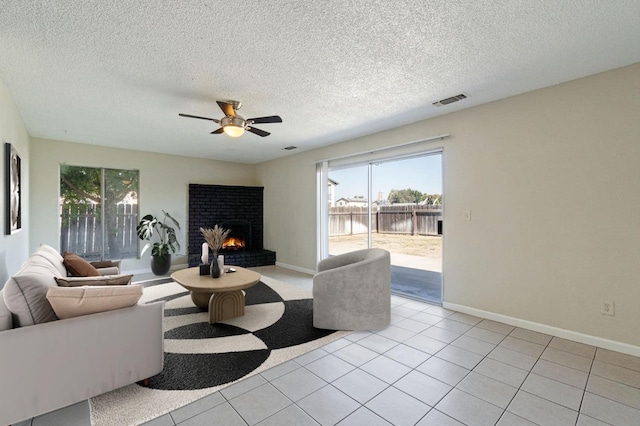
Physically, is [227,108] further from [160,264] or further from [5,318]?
[160,264]

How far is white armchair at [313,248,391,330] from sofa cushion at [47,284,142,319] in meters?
1.76

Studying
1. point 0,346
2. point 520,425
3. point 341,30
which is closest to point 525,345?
point 520,425

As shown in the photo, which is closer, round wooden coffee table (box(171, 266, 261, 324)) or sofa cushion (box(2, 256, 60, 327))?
sofa cushion (box(2, 256, 60, 327))

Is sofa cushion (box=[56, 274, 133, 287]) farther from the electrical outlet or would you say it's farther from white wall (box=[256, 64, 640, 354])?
the electrical outlet

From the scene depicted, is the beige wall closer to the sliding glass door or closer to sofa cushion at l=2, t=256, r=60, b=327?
the sliding glass door

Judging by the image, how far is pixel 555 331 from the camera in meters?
2.92

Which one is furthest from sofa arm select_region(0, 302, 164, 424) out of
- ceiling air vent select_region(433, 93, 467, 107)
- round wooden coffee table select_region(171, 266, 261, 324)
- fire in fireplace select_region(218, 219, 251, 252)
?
fire in fireplace select_region(218, 219, 251, 252)

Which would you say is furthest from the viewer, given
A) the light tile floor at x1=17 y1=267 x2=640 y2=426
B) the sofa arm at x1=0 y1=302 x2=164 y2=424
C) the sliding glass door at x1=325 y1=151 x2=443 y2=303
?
the sliding glass door at x1=325 y1=151 x2=443 y2=303

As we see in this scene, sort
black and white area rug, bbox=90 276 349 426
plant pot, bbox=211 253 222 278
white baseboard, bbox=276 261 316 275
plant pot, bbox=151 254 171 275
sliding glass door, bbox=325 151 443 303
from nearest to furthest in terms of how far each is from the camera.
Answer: black and white area rug, bbox=90 276 349 426 → plant pot, bbox=211 253 222 278 → sliding glass door, bbox=325 151 443 303 → plant pot, bbox=151 254 171 275 → white baseboard, bbox=276 261 316 275

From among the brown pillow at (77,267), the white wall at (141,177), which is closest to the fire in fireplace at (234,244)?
the white wall at (141,177)

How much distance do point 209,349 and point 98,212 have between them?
471 cm

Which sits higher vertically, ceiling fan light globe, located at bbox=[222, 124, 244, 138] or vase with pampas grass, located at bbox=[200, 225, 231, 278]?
Result: ceiling fan light globe, located at bbox=[222, 124, 244, 138]

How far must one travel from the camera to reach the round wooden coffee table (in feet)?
9.92

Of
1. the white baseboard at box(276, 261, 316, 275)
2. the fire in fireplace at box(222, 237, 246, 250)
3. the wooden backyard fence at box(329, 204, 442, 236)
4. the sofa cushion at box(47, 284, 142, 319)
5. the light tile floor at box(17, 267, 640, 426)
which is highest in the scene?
the wooden backyard fence at box(329, 204, 442, 236)
